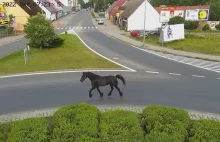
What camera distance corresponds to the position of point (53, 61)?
23.0 metres

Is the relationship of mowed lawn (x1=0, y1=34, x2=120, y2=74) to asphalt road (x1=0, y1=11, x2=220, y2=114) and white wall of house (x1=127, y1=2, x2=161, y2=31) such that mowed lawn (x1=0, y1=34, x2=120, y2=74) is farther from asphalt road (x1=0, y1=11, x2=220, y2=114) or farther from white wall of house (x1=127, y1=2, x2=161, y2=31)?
white wall of house (x1=127, y1=2, x2=161, y2=31)

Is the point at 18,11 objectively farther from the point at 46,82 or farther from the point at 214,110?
the point at 214,110

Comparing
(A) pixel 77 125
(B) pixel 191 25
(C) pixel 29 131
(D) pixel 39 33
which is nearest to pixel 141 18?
(B) pixel 191 25

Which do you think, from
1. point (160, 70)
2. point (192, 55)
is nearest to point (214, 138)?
point (160, 70)

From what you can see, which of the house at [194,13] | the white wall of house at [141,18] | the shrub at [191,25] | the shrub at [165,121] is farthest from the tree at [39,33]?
the house at [194,13]

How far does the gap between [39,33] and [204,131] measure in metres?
23.7

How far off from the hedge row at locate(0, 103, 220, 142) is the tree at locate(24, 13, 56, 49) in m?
20.9

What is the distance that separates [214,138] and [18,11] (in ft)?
156

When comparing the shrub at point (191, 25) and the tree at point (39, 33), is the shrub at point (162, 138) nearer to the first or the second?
the tree at point (39, 33)

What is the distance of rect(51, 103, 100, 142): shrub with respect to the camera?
755 cm

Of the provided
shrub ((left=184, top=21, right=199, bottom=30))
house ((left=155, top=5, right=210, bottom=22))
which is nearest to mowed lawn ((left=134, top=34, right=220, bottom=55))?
shrub ((left=184, top=21, right=199, bottom=30))

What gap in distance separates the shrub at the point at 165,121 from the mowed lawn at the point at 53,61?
12.5m

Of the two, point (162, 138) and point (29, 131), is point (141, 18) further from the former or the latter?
point (29, 131)

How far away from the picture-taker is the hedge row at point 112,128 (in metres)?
7.55
